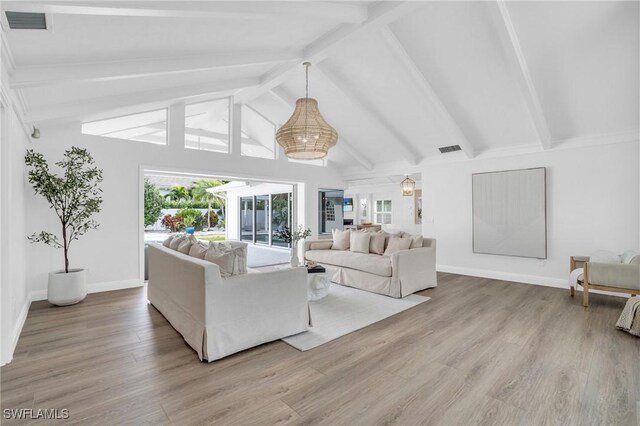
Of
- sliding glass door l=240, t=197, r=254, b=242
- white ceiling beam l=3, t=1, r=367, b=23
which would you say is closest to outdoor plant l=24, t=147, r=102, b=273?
white ceiling beam l=3, t=1, r=367, b=23

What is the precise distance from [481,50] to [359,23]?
1.70 m

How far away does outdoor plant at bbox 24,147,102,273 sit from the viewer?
393cm

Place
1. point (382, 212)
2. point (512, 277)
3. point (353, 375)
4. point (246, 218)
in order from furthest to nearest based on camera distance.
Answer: point (382, 212) < point (246, 218) < point (512, 277) < point (353, 375)

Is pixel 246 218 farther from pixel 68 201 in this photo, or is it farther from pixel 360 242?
pixel 68 201

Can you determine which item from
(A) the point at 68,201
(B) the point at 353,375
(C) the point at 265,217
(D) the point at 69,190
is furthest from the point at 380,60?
(C) the point at 265,217

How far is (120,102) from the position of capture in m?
4.37

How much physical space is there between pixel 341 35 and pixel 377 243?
130 inches

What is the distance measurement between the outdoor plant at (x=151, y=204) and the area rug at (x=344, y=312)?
36.6ft

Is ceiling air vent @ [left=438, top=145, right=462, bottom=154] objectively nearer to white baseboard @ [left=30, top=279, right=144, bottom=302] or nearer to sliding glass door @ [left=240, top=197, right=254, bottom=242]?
white baseboard @ [left=30, top=279, right=144, bottom=302]

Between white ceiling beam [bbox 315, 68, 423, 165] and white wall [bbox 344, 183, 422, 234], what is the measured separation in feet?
15.4

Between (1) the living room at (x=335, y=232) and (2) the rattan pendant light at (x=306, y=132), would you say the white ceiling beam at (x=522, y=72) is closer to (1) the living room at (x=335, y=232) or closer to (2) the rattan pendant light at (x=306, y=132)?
(1) the living room at (x=335, y=232)

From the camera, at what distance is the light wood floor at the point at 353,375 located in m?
1.91

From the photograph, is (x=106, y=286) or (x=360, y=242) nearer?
(x=106, y=286)

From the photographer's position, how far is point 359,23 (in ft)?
11.6
